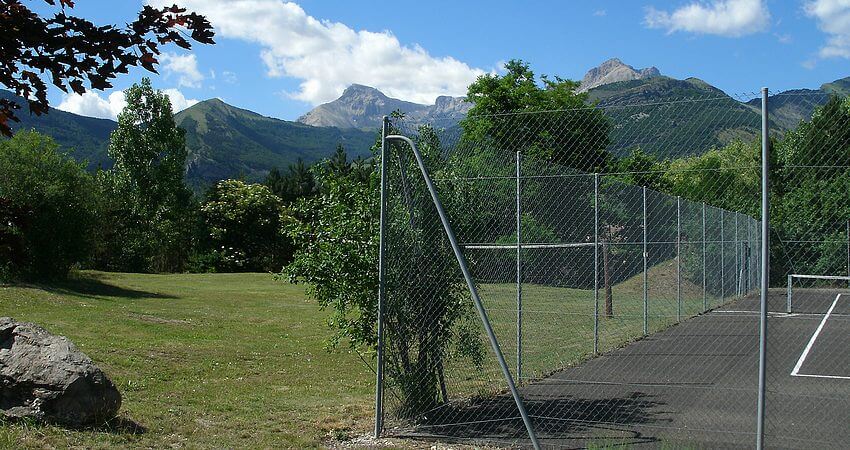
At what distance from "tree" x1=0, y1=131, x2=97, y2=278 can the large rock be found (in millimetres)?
14938

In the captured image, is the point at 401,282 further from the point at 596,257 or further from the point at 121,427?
the point at 596,257

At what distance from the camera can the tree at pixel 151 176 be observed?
142 ft

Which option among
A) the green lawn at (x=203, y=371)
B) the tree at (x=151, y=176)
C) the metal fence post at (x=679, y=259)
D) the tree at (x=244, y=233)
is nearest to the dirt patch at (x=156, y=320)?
the green lawn at (x=203, y=371)

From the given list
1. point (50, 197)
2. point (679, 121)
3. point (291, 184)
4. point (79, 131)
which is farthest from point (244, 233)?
point (79, 131)

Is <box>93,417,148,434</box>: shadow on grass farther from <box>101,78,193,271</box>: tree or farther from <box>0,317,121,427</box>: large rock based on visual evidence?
<box>101,78,193,271</box>: tree

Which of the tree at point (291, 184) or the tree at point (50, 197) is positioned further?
the tree at point (291, 184)

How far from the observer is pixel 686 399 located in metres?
8.35

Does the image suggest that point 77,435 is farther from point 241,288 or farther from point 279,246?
point 279,246

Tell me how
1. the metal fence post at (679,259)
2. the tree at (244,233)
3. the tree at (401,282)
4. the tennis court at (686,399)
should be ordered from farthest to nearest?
the tree at (244,233)
the metal fence post at (679,259)
the tree at (401,282)
the tennis court at (686,399)

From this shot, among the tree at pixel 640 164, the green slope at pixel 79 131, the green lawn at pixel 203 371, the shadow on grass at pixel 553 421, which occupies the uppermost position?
the green slope at pixel 79 131

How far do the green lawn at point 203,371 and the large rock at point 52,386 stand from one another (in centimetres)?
16

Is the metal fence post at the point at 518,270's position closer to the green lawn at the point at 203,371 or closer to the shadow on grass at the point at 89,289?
the green lawn at the point at 203,371

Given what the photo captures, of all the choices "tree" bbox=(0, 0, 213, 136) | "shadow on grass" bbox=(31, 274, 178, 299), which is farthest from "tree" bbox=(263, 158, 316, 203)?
"tree" bbox=(0, 0, 213, 136)

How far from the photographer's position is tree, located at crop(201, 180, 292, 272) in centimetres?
4516
